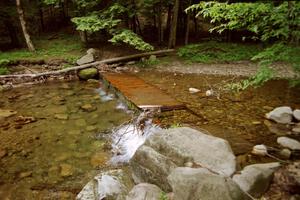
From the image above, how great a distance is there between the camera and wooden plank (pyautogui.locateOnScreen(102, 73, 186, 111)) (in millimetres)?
7617

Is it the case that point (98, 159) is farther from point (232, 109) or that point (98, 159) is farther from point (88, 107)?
point (232, 109)

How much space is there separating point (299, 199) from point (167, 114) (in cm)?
405

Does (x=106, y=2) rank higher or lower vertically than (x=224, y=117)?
higher

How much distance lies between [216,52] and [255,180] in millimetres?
9765

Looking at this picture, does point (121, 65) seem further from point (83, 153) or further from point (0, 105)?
point (83, 153)

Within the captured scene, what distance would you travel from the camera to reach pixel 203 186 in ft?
11.3

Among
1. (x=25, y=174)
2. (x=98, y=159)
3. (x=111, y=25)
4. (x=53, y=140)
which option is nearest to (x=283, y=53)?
(x=98, y=159)

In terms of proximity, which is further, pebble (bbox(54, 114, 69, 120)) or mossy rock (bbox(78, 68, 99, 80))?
mossy rock (bbox(78, 68, 99, 80))

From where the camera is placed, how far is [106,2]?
14.5 metres

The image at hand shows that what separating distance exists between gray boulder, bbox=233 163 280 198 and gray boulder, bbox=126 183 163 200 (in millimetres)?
1058

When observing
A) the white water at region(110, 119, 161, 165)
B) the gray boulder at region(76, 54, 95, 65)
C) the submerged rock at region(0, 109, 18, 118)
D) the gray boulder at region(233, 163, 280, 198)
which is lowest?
the white water at region(110, 119, 161, 165)

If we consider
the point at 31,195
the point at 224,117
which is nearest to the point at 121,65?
the point at 224,117

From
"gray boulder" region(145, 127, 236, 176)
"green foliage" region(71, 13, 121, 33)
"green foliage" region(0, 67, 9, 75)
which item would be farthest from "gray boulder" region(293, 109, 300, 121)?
"green foliage" region(0, 67, 9, 75)

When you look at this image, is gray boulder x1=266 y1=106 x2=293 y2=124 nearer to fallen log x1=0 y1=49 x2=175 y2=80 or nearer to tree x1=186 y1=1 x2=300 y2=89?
tree x1=186 y1=1 x2=300 y2=89
